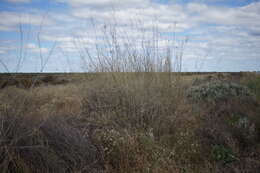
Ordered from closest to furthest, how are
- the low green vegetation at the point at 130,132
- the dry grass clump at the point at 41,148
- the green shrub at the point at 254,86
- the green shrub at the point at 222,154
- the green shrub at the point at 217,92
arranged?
the dry grass clump at the point at 41,148 < the low green vegetation at the point at 130,132 < the green shrub at the point at 222,154 < the green shrub at the point at 217,92 < the green shrub at the point at 254,86

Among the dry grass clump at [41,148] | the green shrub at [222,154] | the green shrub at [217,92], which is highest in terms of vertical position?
the green shrub at [217,92]

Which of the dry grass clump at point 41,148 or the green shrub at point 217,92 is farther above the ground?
the green shrub at point 217,92

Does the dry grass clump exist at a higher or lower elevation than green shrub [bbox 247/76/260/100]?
lower

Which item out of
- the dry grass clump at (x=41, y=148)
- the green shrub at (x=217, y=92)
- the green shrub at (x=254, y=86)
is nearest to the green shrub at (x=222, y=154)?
the dry grass clump at (x=41, y=148)

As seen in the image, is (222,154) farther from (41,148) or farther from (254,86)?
(254,86)

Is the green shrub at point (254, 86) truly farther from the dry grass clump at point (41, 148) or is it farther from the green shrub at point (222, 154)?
the dry grass clump at point (41, 148)

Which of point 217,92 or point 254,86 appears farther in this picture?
point 254,86

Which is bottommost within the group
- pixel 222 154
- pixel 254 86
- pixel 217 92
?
pixel 222 154

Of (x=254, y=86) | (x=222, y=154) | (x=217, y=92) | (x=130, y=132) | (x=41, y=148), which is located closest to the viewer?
(x=41, y=148)

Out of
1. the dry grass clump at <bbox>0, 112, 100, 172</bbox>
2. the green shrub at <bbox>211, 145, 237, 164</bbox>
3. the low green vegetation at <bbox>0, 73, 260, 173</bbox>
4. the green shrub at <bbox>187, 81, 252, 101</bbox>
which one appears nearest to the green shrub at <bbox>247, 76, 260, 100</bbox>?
the green shrub at <bbox>187, 81, 252, 101</bbox>

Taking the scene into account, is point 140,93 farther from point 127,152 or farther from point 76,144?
point 76,144

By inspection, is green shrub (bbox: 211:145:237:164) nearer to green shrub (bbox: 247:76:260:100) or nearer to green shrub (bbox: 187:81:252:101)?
green shrub (bbox: 187:81:252:101)

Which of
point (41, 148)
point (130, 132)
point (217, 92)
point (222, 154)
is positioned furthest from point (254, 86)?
point (41, 148)

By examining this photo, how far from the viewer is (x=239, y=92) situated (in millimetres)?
5934
